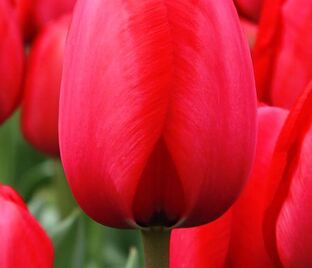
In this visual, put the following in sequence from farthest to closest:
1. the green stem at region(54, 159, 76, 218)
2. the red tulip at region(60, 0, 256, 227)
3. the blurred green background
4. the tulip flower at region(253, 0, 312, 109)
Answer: the green stem at region(54, 159, 76, 218) → the blurred green background → the tulip flower at region(253, 0, 312, 109) → the red tulip at region(60, 0, 256, 227)

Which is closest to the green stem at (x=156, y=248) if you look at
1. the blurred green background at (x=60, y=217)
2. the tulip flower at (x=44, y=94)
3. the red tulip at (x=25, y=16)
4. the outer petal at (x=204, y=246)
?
the outer petal at (x=204, y=246)

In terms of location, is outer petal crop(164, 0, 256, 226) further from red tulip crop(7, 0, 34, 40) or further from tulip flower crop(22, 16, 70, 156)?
red tulip crop(7, 0, 34, 40)

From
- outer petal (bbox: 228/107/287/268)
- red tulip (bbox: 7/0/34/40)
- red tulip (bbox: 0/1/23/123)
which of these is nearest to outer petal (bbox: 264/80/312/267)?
outer petal (bbox: 228/107/287/268)

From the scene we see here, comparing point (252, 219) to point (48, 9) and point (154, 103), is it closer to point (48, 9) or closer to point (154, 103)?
point (154, 103)

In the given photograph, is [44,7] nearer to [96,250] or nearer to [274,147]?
[96,250]

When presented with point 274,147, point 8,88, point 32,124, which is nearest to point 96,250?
point 32,124

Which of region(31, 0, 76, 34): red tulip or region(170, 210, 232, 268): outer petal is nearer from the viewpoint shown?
region(170, 210, 232, 268): outer petal

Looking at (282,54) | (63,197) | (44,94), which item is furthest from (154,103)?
(63,197)
